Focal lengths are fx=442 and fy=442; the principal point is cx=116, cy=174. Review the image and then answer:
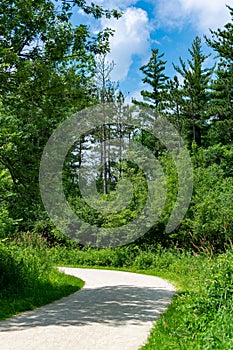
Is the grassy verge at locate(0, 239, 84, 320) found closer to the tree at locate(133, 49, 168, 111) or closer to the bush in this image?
the bush

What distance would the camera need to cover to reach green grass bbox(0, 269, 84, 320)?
8.99 m

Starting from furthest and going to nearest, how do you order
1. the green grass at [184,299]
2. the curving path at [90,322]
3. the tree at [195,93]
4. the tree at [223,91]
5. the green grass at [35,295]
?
the tree at [195,93], the tree at [223,91], the green grass at [35,295], the curving path at [90,322], the green grass at [184,299]

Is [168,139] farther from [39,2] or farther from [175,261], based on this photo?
[39,2]

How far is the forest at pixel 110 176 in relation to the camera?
30.0ft

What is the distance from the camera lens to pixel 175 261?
18859 millimetres

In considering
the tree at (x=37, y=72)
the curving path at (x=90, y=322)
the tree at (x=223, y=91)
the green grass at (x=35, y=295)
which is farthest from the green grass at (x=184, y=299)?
the tree at (x=223, y=91)

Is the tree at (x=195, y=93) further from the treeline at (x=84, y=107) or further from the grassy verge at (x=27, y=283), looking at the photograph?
the grassy verge at (x=27, y=283)

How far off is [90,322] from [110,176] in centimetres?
3033

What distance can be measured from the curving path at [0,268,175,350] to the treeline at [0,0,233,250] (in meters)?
2.92

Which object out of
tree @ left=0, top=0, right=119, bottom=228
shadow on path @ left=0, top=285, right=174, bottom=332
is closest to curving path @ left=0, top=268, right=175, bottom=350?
shadow on path @ left=0, top=285, right=174, bottom=332

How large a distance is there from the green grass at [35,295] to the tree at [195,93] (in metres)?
26.8

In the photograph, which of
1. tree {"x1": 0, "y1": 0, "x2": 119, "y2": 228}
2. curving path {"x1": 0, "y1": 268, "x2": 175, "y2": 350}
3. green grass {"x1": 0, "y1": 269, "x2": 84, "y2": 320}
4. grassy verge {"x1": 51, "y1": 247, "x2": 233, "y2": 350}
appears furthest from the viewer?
tree {"x1": 0, "y1": 0, "x2": 119, "y2": 228}

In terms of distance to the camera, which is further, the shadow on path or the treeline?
the treeline

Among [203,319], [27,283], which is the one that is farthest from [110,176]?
[203,319]
